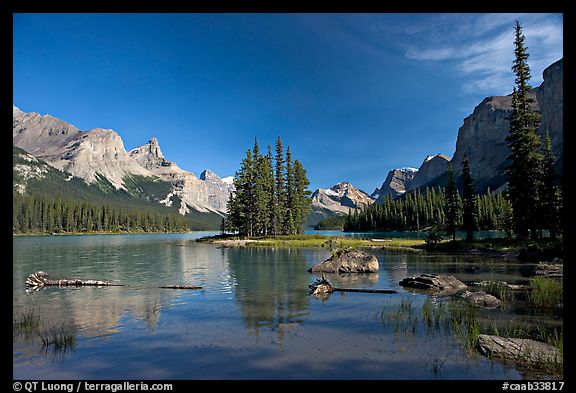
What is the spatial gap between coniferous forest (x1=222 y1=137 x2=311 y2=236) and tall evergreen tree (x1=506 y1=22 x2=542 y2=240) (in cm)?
6044

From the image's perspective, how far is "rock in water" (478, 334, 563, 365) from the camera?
11151 millimetres

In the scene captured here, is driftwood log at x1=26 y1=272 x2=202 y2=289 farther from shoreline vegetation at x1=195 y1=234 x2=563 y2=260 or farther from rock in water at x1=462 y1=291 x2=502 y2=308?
shoreline vegetation at x1=195 y1=234 x2=563 y2=260

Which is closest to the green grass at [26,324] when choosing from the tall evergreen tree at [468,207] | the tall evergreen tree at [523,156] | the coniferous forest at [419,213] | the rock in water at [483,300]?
the rock in water at [483,300]

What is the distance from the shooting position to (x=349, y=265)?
124ft

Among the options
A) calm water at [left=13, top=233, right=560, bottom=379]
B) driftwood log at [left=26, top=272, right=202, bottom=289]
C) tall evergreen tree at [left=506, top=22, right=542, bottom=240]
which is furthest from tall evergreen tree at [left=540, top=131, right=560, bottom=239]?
driftwood log at [left=26, top=272, right=202, bottom=289]

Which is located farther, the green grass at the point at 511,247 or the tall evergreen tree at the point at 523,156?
the tall evergreen tree at the point at 523,156

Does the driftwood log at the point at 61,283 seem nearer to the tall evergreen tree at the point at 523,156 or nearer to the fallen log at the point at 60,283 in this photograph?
the fallen log at the point at 60,283

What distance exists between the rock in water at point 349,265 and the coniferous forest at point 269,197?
60.1m

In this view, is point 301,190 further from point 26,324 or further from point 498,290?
point 26,324

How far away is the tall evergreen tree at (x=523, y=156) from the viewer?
5228 cm

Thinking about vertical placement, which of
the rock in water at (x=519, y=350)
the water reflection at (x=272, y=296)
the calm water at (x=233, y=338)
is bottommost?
the water reflection at (x=272, y=296)
